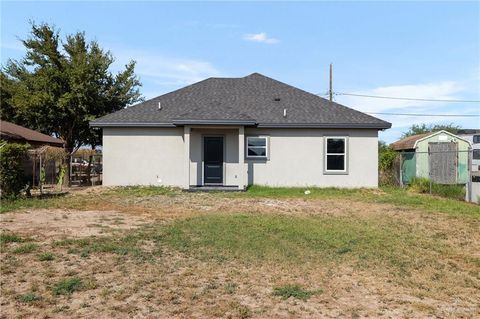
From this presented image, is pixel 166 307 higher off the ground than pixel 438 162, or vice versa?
pixel 438 162

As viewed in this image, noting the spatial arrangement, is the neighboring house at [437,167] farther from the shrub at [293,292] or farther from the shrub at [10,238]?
the shrub at [10,238]

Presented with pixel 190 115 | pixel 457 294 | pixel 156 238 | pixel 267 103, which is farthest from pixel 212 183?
pixel 457 294

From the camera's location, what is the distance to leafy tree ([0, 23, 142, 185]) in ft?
70.5

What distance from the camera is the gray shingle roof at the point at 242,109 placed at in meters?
16.9

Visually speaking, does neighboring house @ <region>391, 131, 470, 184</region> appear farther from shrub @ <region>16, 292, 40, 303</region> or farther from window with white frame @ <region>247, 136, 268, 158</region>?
shrub @ <region>16, 292, 40, 303</region>

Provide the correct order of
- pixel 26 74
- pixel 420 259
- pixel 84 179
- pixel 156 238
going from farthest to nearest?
1. pixel 26 74
2. pixel 84 179
3. pixel 156 238
4. pixel 420 259

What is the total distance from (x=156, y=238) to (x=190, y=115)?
9.73m

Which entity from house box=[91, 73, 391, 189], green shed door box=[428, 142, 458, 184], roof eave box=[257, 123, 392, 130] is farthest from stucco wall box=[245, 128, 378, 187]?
green shed door box=[428, 142, 458, 184]

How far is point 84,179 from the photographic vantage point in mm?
20250

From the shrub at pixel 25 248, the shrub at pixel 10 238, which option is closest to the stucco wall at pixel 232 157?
the shrub at pixel 10 238

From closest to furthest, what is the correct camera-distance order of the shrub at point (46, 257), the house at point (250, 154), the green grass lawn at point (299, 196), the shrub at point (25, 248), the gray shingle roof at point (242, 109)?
the shrub at point (46, 257) → the shrub at point (25, 248) → the green grass lawn at point (299, 196) → the gray shingle roof at point (242, 109) → the house at point (250, 154)

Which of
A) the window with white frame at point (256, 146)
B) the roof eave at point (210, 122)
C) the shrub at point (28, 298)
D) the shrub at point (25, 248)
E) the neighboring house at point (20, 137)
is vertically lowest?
the shrub at point (28, 298)

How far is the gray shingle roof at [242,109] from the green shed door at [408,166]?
11.5 feet

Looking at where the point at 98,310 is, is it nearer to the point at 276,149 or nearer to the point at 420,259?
the point at 420,259
